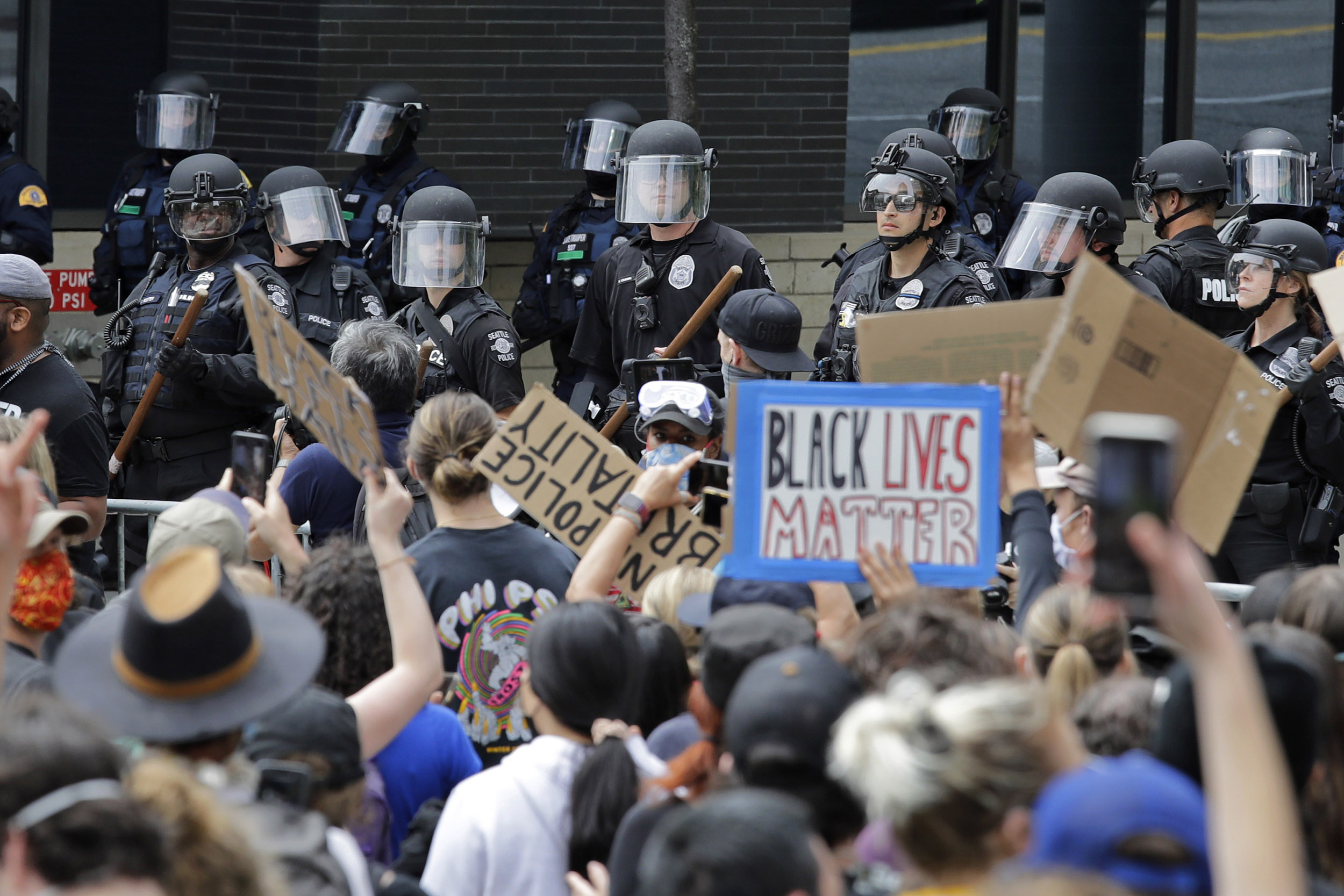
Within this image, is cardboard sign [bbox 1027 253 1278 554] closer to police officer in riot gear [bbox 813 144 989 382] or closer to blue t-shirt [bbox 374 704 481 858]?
blue t-shirt [bbox 374 704 481 858]

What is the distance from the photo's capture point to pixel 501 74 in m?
11.0

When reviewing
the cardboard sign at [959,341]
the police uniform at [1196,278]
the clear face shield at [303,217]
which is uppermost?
the clear face shield at [303,217]

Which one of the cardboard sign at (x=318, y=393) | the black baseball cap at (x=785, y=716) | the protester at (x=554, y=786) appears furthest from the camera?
the cardboard sign at (x=318, y=393)

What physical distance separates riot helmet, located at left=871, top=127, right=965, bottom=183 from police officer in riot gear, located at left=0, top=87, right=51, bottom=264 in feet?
15.3

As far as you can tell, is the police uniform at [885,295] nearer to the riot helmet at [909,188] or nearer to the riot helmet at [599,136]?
the riot helmet at [909,188]

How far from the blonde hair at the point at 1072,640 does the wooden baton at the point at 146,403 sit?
4.99 meters

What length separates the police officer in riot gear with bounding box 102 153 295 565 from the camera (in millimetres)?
7621

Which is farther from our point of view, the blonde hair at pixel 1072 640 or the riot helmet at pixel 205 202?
the riot helmet at pixel 205 202

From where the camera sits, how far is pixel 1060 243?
7.79 m

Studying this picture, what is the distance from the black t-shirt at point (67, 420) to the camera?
18.9 ft

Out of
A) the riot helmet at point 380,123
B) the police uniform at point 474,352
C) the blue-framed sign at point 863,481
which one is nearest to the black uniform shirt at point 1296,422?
the police uniform at point 474,352

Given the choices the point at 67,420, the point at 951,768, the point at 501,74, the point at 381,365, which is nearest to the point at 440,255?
the point at 67,420

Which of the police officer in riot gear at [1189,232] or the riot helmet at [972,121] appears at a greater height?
the riot helmet at [972,121]

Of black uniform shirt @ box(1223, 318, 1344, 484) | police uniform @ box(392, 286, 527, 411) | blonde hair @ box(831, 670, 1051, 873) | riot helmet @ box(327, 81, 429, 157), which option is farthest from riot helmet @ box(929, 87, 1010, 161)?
blonde hair @ box(831, 670, 1051, 873)
